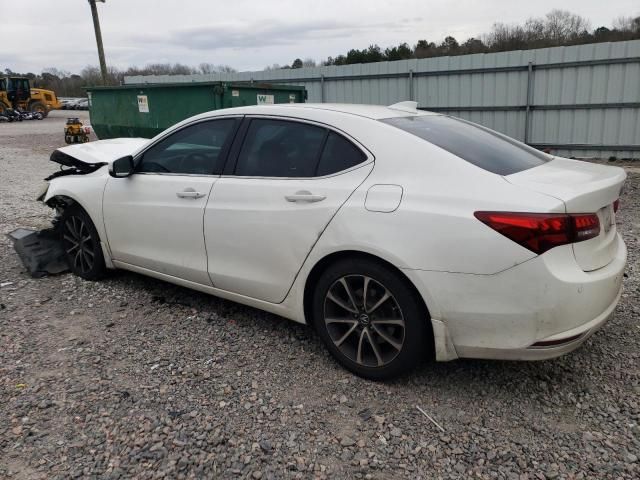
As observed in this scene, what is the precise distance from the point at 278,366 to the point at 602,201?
6.83 ft

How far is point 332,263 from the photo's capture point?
3121mm

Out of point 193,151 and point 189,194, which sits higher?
point 193,151

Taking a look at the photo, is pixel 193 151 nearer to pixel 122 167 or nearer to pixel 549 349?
pixel 122 167

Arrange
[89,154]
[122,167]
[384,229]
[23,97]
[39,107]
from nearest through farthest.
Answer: [384,229], [122,167], [89,154], [23,97], [39,107]

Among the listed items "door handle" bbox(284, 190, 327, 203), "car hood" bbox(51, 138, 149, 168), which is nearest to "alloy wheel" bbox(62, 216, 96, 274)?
"car hood" bbox(51, 138, 149, 168)

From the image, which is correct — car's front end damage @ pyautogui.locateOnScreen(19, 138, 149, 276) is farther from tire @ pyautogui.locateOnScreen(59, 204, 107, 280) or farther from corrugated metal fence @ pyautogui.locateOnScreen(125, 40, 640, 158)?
corrugated metal fence @ pyautogui.locateOnScreen(125, 40, 640, 158)

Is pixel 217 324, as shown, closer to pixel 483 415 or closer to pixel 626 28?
pixel 483 415

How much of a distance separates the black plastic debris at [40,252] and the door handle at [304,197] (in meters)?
3.02

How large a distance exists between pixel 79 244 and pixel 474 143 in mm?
3572

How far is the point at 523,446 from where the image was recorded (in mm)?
2590

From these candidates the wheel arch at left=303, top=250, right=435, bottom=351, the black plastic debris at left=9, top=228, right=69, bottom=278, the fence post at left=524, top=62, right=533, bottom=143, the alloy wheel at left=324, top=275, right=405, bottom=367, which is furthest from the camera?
the fence post at left=524, top=62, right=533, bottom=143

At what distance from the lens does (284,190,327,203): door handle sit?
313 cm

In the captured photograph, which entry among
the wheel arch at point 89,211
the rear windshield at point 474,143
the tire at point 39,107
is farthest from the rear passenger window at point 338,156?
the tire at point 39,107

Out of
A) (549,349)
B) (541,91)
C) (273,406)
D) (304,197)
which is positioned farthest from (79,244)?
(541,91)
